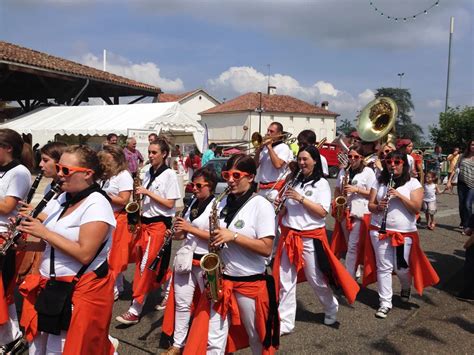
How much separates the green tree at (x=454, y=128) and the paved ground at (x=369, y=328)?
73.9ft

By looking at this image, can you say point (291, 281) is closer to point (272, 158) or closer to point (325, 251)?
point (325, 251)

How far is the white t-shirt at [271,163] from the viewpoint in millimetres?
5773

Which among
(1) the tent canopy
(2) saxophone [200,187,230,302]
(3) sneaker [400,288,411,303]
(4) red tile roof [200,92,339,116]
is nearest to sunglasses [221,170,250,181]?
(2) saxophone [200,187,230,302]

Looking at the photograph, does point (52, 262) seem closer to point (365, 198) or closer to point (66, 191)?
point (66, 191)

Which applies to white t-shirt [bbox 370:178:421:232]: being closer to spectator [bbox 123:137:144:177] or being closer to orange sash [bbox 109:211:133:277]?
orange sash [bbox 109:211:133:277]

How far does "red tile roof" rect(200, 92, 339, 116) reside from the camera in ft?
169

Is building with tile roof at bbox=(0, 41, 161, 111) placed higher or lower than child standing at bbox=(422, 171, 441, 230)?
higher

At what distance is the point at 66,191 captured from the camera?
2814mm

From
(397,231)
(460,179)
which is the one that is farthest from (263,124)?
(397,231)

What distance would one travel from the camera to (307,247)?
4.26 metres

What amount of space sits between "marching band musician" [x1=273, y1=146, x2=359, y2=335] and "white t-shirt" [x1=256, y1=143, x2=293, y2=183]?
1395 millimetres

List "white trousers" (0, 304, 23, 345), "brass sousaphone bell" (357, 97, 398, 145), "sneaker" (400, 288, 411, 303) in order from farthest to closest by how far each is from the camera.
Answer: "brass sousaphone bell" (357, 97, 398, 145), "sneaker" (400, 288, 411, 303), "white trousers" (0, 304, 23, 345)

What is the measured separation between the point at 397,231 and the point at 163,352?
2.85 meters

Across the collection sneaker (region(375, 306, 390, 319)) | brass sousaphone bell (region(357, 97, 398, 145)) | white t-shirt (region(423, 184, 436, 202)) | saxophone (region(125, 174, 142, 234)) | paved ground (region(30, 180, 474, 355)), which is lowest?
paved ground (region(30, 180, 474, 355))
